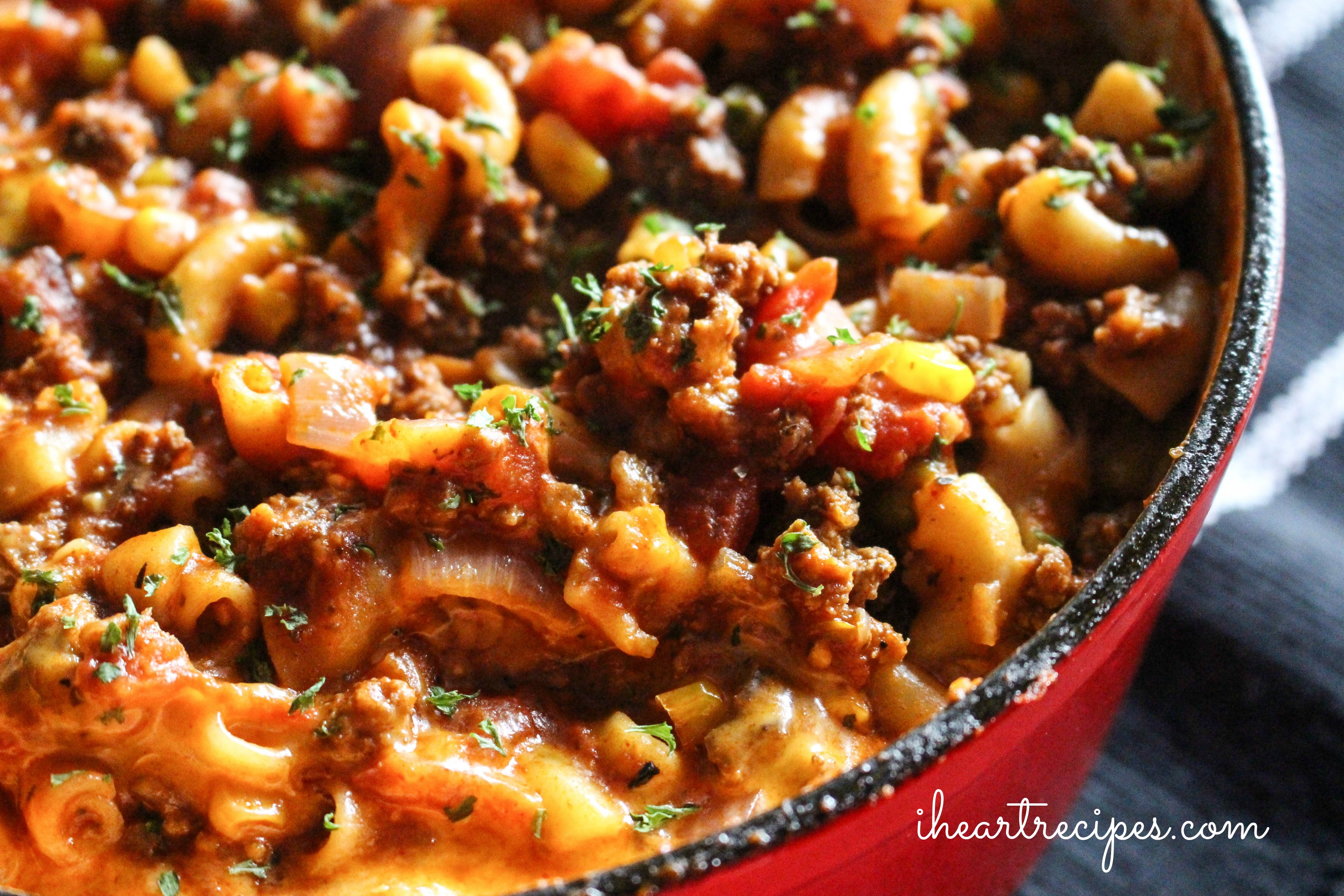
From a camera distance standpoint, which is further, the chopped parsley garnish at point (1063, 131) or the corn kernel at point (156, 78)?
the corn kernel at point (156, 78)

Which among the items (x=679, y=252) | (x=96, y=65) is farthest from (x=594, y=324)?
(x=96, y=65)

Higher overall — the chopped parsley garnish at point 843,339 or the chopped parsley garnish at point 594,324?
the chopped parsley garnish at point 843,339

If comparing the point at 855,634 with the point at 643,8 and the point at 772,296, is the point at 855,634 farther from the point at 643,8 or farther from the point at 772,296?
the point at 643,8

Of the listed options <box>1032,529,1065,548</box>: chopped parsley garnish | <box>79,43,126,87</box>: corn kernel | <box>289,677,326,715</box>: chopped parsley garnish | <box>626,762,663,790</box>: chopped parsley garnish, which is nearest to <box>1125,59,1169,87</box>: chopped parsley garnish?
<box>1032,529,1065,548</box>: chopped parsley garnish

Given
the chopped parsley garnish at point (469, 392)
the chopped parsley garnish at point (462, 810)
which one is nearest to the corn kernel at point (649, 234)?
the chopped parsley garnish at point (469, 392)

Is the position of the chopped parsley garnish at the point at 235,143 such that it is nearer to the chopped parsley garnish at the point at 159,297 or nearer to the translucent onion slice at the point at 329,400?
the chopped parsley garnish at the point at 159,297
